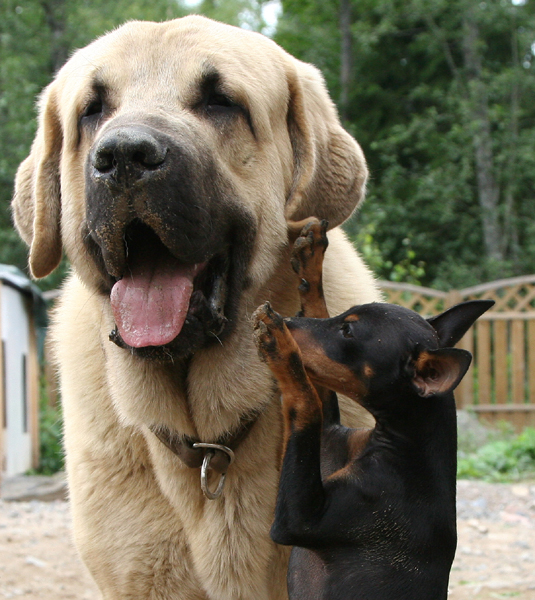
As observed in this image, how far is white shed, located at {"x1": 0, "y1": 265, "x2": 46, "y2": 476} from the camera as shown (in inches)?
303

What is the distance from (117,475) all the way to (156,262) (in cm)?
85

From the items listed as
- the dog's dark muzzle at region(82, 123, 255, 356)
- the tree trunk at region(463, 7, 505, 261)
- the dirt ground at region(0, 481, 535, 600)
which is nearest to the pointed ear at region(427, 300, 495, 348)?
the dog's dark muzzle at region(82, 123, 255, 356)

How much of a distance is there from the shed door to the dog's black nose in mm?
5730

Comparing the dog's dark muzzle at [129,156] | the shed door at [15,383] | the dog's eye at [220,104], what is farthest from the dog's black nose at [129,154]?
the shed door at [15,383]

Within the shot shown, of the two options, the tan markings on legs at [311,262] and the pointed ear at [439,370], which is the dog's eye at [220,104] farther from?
the pointed ear at [439,370]

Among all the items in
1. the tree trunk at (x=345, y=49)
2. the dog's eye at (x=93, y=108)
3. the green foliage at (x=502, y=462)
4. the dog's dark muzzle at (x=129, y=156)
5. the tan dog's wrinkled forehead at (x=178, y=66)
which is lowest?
the green foliage at (x=502, y=462)

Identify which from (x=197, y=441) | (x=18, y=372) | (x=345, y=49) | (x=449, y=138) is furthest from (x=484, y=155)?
(x=197, y=441)

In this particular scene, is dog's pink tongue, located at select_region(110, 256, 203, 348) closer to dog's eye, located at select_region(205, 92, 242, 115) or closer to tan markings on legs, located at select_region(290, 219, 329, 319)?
tan markings on legs, located at select_region(290, 219, 329, 319)

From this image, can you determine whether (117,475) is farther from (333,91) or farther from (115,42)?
(333,91)

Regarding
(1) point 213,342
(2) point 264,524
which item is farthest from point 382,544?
(1) point 213,342

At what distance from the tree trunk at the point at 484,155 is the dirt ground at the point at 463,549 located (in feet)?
30.8

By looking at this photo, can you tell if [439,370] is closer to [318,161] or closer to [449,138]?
[318,161]

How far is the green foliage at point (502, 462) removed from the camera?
789 cm

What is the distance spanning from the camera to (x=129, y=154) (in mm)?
2338
